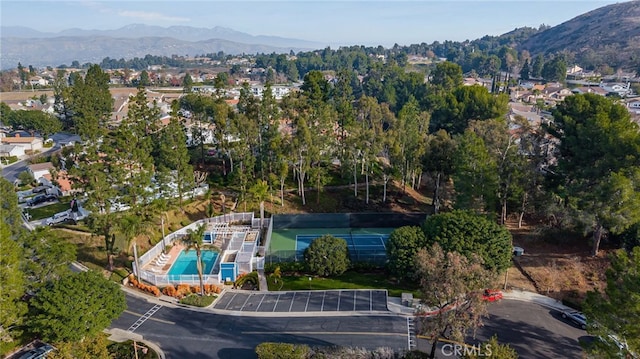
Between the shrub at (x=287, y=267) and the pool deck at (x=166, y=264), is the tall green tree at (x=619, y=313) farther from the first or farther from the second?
the pool deck at (x=166, y=264)

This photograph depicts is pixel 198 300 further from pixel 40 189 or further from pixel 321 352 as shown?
pixel 40 189

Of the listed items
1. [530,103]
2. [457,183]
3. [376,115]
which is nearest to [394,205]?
[457,183]

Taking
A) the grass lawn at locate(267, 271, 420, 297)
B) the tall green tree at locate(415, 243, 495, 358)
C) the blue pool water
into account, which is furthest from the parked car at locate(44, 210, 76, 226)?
the tall green tree at locate(415, 243, 495, 358)

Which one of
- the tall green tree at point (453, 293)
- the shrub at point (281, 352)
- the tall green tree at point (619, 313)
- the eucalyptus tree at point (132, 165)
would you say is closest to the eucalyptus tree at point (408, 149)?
the tall green tree at point (453, 293)

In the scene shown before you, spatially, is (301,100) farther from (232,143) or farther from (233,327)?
(233,327)

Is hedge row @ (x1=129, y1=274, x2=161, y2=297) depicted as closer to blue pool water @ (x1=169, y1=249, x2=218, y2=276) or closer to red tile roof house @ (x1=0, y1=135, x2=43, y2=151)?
blue pool water @ (x1=169, y1=249, x2=218, y2=276)

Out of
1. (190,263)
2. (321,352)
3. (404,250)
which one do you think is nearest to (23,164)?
(190,263)
